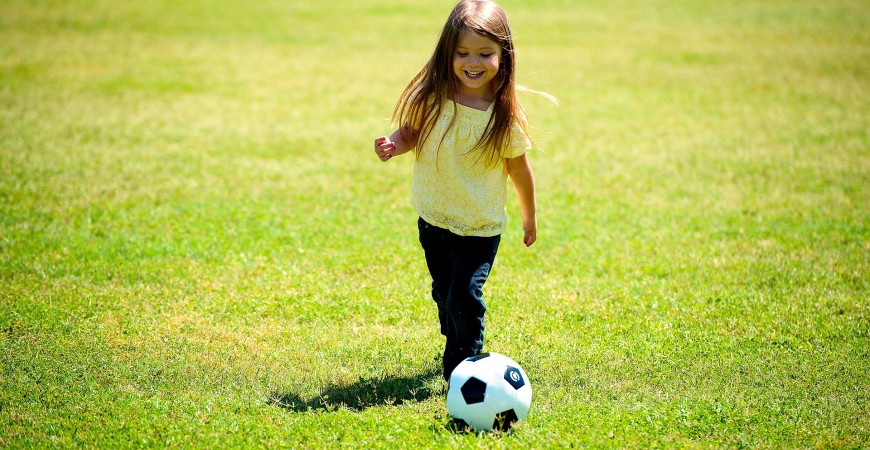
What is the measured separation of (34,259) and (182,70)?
808cm

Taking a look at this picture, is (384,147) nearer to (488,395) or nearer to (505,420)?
(488,395)

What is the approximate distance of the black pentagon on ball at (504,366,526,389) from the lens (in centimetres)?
389

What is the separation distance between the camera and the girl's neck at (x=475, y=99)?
4.27 metres

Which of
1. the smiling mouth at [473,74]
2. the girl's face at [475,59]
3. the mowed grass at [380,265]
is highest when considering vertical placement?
the girl's face at [475,59]

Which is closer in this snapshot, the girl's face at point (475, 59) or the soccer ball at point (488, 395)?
the soccer ball at point (488, 395)

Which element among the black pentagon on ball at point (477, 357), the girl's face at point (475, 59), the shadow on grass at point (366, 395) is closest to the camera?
the black pentagon on ball at point (477, 357)

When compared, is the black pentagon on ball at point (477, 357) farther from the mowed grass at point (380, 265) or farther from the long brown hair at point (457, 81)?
the long brown hair at point (457, 81)

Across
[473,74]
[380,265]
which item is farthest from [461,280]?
[380,265]

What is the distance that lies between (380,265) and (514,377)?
2503mm

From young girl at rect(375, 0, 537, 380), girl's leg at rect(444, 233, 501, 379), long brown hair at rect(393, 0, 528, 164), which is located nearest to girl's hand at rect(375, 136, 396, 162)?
young girl at rect(375, 0, 537, 380)

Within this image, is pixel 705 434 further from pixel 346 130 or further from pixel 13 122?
pixel 13 122

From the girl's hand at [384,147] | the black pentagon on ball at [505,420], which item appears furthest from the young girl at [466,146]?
the black pentagon on ball at [505,420]

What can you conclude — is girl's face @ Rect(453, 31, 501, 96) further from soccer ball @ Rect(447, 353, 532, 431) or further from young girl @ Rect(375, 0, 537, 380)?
soccer ball @ Rect(447, 353, 532, 431)

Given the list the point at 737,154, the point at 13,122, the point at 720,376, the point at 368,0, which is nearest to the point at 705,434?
the point at 720,376
